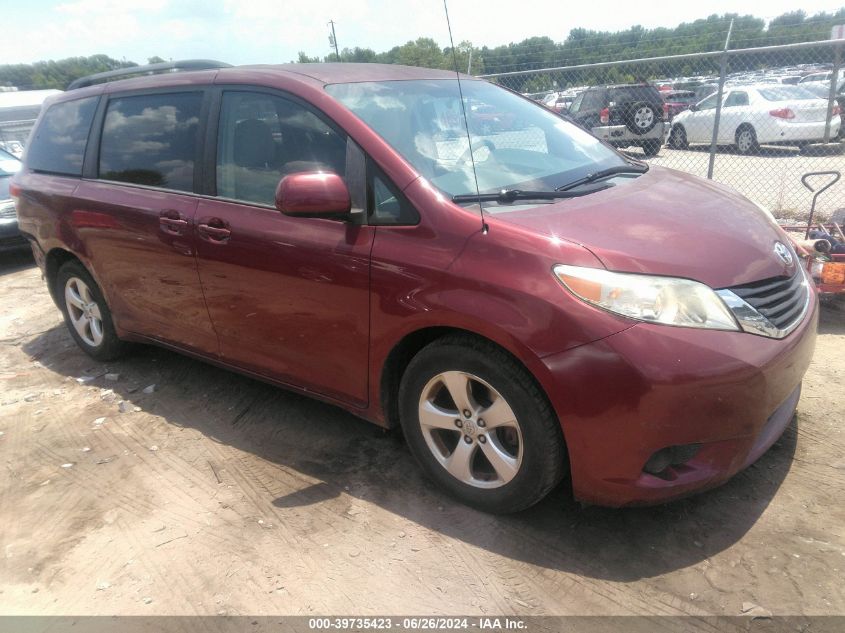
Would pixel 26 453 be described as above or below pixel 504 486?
below

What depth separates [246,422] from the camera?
12.2ft

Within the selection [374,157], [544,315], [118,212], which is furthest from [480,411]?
[118,212]

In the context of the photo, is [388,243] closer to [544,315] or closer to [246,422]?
[544,315]

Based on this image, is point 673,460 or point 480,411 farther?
point 480,411

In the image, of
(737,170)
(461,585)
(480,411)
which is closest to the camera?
(461,585)

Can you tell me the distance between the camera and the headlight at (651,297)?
88.2 inches

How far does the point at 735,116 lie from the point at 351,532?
12142mm

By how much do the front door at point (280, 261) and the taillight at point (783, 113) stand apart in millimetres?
10902

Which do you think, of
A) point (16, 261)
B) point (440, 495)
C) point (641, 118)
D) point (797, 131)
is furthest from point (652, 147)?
point (16, 261)

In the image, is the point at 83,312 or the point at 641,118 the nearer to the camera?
the point at 83,312

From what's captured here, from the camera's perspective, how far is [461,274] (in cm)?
248

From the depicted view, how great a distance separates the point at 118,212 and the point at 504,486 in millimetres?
2807

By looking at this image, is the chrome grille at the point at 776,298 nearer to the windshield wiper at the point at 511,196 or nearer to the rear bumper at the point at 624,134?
the windshield wiper at the point at 511,196

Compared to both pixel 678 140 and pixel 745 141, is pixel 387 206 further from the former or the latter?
pixel 745 141
